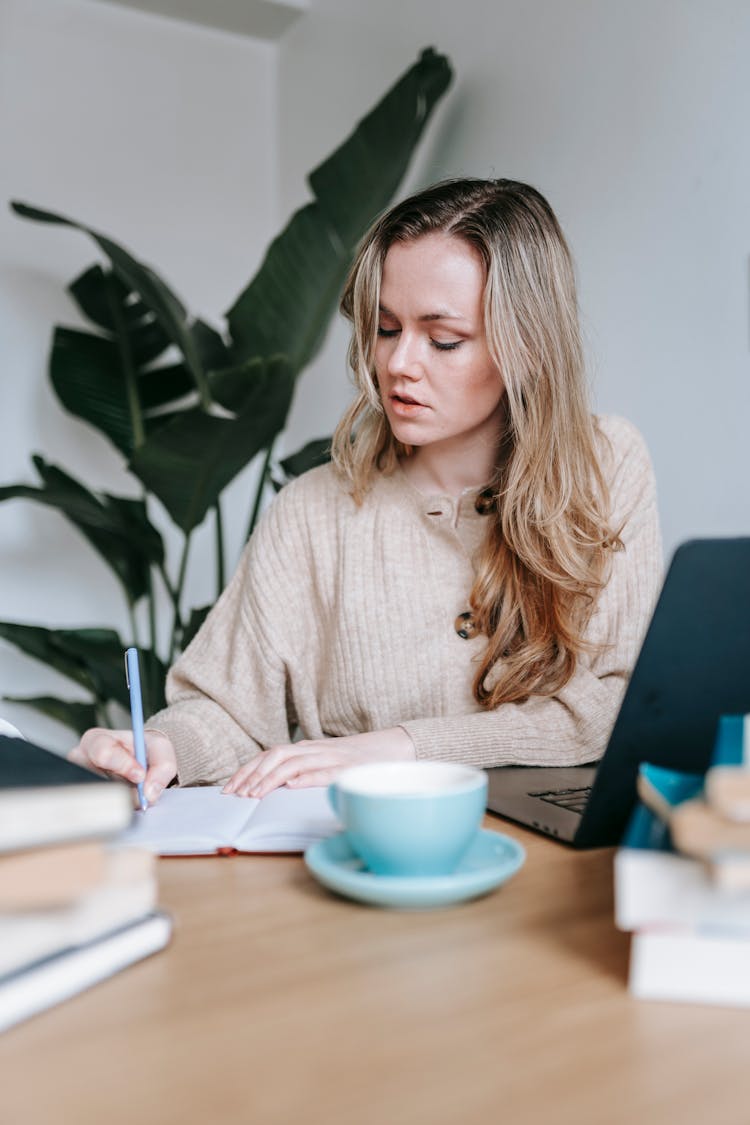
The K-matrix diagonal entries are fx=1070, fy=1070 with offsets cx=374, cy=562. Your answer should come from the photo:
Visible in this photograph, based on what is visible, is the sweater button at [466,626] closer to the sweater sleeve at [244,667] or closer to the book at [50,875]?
the sweater sleeve at [244,667]

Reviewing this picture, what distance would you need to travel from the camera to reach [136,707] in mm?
866

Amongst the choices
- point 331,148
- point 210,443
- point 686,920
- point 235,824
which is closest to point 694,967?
point 686,920

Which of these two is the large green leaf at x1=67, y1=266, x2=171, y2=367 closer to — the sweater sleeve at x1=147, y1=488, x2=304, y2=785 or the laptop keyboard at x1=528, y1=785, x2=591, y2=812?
the sweater sleeve at x1=147, y1=488, x2=304, y2=785

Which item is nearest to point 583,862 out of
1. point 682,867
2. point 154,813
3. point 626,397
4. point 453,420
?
point 682,867

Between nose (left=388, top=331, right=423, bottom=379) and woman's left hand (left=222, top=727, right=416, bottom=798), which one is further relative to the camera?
nose (left=388, top=331, right=423, bottom=379)

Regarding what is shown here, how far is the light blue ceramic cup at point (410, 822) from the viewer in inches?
24.2

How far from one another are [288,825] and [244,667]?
64cm

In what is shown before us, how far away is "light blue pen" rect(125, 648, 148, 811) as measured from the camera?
0.86m

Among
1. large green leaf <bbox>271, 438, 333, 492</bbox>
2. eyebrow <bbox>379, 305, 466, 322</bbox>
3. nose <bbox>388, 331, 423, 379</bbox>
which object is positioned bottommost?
large green leaf <bbox>271, 438, 333, 492</bbox>

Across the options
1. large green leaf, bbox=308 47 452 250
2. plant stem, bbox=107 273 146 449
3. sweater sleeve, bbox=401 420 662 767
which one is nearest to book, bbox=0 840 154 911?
Answer: sweater sleeve, bbox=401 420 662 767

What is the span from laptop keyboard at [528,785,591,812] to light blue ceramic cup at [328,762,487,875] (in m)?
0.24

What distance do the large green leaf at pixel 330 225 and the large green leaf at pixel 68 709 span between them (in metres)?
0.96

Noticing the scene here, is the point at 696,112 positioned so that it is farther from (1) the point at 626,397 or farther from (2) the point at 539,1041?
(2) the point at 539,1041

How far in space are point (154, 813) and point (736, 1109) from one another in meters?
0.57
